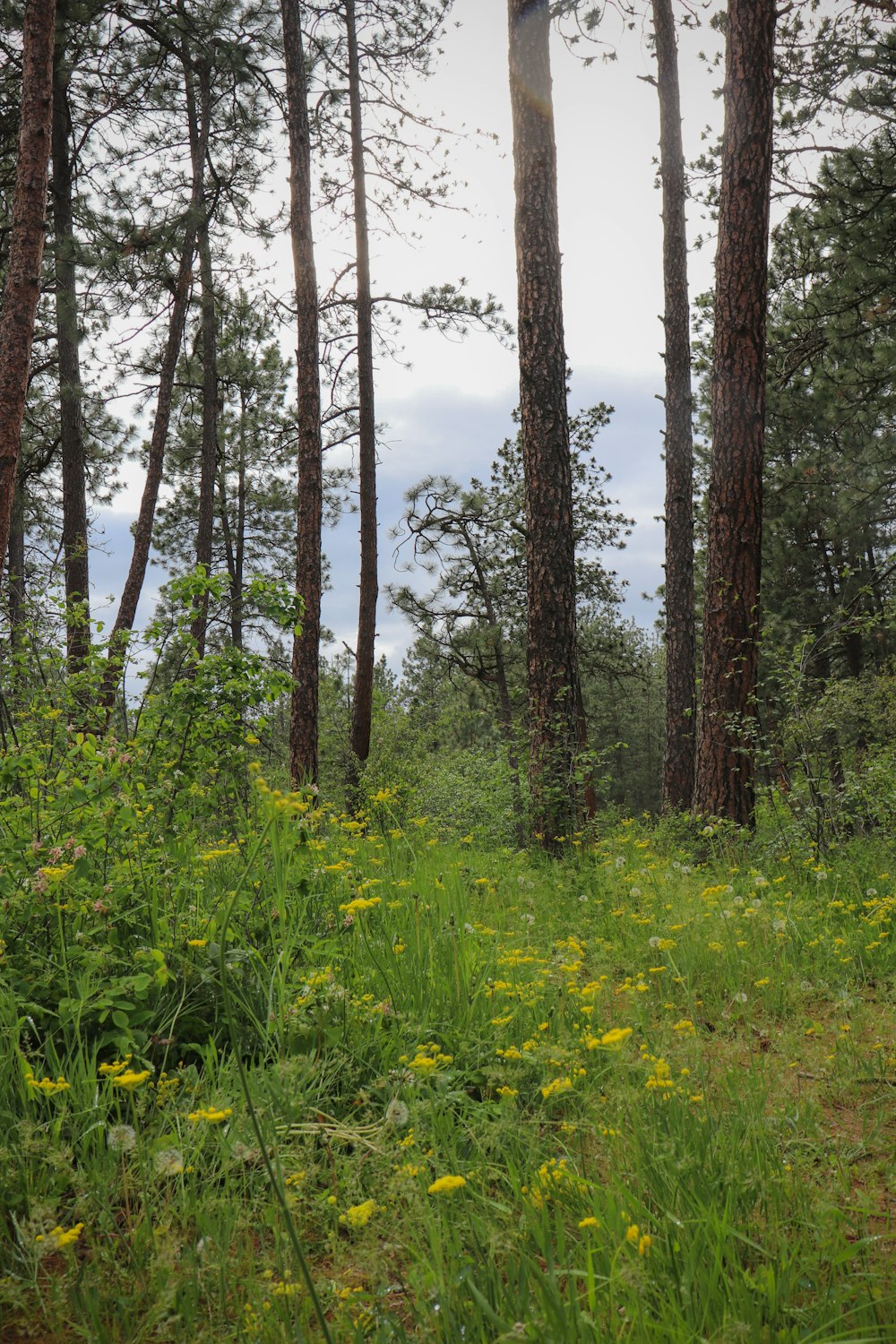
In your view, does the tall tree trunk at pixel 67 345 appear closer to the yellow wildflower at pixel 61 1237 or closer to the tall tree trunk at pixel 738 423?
the tall tree trunk at pixel 738 423

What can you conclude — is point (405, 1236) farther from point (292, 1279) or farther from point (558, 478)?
point (558, 478)

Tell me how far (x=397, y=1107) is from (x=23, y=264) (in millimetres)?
5477

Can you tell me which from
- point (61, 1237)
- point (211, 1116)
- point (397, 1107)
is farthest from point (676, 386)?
point (61, 1237)

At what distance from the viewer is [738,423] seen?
6.20 m

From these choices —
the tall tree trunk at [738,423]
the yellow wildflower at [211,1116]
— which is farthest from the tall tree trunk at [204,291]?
the yellow wildflower at [211,1116]

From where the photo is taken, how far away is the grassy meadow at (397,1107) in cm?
144

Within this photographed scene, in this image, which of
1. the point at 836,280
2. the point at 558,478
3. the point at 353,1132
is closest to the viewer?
the point at 353,1132

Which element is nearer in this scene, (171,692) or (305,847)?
(305,847)

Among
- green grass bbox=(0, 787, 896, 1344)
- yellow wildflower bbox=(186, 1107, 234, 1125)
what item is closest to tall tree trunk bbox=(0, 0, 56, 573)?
green grass bbox=(0, 787, 896, 1344)

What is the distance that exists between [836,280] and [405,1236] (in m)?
12.1

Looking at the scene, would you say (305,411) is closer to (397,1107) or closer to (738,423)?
(738,423)

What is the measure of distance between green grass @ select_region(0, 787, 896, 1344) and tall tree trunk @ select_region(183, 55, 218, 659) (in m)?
7.99

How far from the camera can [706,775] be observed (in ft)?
20.1

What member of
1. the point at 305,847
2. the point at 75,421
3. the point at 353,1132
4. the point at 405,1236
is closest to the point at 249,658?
the point at 305,847
